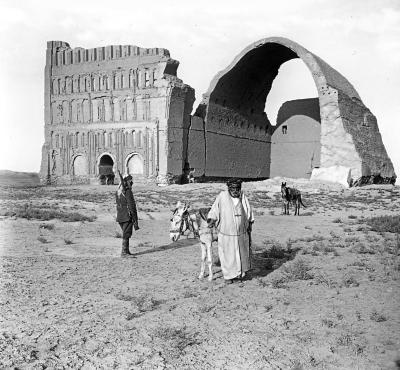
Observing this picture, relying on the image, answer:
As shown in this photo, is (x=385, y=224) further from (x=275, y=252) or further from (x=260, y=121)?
(x=260, y=121)

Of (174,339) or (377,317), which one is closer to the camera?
(174,339)

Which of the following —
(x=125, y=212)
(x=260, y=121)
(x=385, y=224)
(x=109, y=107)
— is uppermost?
(x=109, y=107)

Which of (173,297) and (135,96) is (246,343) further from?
(135,96)

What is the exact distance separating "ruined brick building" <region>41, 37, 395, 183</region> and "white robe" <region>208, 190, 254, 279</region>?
24907 mm

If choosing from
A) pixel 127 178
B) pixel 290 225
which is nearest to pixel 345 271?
pixel 127 178

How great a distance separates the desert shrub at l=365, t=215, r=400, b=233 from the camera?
13578mm

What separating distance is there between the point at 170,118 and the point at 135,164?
4.80 m

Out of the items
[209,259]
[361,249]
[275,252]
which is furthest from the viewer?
[361,249]

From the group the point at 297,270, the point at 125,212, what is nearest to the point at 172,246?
the point at 125,212

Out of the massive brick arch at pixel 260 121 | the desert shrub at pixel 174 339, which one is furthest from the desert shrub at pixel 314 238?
the massive brick arch at pixel 260 121

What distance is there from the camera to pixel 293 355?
470cm

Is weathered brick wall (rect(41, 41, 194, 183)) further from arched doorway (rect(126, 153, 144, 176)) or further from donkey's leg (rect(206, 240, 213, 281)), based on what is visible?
donkey's leg (rect(206, 240, 213, 281))

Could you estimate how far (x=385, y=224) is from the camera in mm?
14242

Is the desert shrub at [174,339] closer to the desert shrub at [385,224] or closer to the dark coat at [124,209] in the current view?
the dark coat at [124,209]
